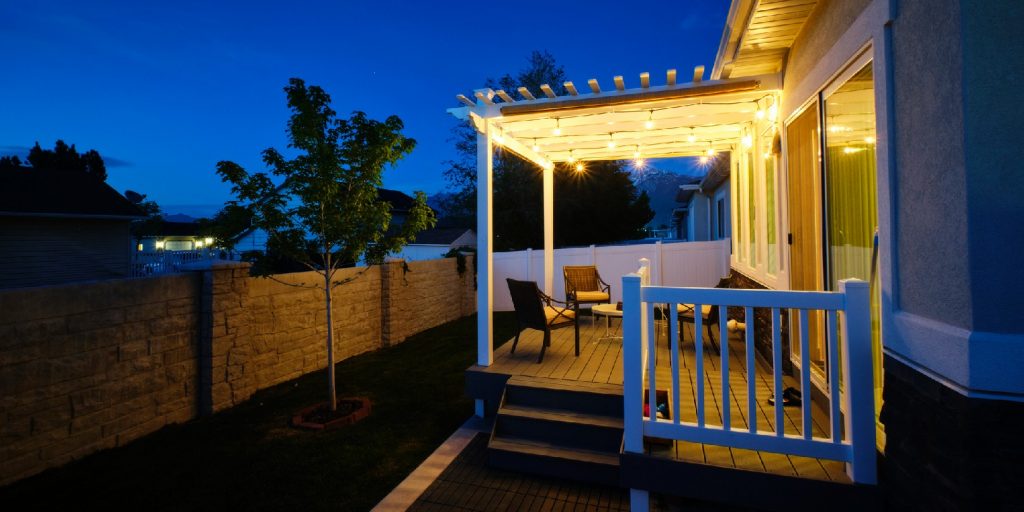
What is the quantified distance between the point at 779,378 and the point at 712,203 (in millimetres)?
11678

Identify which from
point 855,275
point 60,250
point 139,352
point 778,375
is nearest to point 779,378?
point 778,375

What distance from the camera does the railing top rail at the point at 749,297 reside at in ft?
7.89

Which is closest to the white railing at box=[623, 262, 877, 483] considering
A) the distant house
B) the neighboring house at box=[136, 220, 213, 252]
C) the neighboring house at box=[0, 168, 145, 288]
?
the distant house

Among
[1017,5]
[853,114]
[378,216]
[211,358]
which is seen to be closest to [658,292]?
[853,114]

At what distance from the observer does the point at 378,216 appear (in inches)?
198

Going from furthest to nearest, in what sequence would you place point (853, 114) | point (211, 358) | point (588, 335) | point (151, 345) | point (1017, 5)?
point (588, 335) < point (211, 358) < point (151, 345) < point (853, 114) < point (1017, 5)

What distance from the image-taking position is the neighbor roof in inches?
432

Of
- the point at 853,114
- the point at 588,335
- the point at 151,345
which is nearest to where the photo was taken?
the point at 853,114

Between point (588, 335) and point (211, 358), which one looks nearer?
point (211, 358)

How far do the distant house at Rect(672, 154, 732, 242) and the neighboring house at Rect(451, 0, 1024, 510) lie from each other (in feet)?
14.5

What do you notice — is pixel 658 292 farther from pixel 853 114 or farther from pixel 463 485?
pixel 463 485

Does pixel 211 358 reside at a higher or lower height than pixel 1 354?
lower

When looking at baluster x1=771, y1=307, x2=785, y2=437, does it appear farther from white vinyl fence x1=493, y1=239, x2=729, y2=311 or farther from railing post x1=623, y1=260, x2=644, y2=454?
white vinyl fence x1=493, y1=239, x2=729, y2=311

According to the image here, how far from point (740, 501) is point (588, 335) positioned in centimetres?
375
